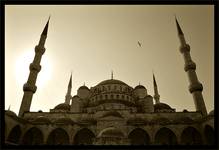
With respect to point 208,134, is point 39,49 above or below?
above

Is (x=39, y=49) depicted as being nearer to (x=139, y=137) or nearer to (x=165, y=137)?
(x=139, y=137)

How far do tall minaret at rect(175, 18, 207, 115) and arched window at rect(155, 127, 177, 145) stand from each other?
4.97 meters

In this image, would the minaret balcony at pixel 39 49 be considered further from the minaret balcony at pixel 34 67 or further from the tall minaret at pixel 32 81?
the minaret balcony at pixel 34 67

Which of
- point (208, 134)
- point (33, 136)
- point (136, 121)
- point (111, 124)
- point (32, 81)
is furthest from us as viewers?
point (32, 81)

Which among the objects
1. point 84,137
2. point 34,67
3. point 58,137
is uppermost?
point 34,67

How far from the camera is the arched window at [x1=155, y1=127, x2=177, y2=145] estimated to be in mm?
22688

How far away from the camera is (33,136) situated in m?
23.6

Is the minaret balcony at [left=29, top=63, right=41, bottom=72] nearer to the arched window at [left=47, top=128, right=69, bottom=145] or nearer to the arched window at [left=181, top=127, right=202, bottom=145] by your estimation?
the arched window at [left=47, top=128, right=69, bottom=145]

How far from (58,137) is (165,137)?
11091mm

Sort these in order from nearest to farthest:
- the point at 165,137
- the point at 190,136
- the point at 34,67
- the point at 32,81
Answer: the point at 190,136, the point at 165,137, the point at 32,81, the point at 34,67

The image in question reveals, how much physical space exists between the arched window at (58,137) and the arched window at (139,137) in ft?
21.9

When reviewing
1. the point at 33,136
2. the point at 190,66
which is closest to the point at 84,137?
the point at 33,136

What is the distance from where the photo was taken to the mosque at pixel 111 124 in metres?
21.2

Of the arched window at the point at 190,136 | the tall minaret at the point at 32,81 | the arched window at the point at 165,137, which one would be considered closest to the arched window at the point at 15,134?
the tall minaret at the point at 32,81
